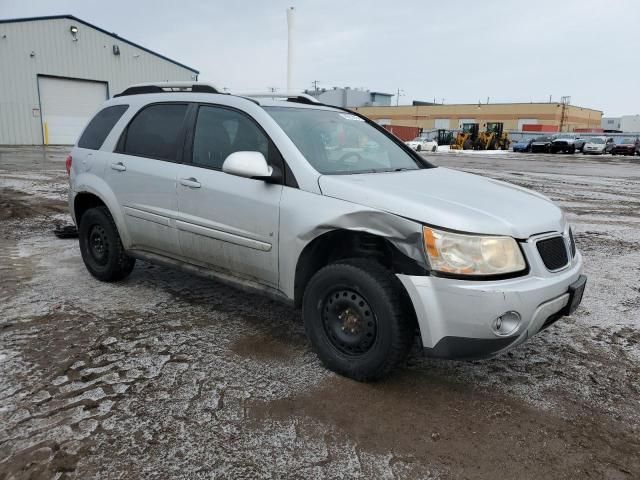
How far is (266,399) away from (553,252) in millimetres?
1883

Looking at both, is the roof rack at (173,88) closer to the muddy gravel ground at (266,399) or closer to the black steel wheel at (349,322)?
the muddy gravel ground at (266,399)

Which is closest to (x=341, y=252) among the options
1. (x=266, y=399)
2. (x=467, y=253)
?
(x=467, y=253)

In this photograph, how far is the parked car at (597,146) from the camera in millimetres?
40125

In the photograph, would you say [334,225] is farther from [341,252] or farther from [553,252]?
[553,252]

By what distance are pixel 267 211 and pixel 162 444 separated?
154 cm

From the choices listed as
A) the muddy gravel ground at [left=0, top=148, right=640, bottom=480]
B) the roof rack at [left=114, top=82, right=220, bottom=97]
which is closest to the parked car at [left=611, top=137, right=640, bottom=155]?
the muddy gravel ground at [left=0, top=148, right=640, bottom=480]

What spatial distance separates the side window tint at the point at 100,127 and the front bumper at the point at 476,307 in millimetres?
3361

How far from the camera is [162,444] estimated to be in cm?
251

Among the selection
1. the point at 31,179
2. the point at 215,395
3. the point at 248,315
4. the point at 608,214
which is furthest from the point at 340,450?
the point at 31,179

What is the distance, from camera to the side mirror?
331 cm

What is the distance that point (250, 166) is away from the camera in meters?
3.31

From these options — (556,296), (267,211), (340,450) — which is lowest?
(340,450)

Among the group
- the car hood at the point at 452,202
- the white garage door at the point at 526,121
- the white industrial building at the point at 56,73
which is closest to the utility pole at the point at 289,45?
the white industrial building at the point at 56,73

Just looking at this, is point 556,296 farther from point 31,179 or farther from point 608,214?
point 31,179
